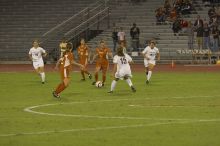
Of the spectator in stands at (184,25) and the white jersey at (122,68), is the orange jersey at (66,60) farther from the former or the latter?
the spectator in stands at (184,25)

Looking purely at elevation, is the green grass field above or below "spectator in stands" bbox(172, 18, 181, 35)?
below

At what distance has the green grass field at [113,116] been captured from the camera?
14266 millimetres

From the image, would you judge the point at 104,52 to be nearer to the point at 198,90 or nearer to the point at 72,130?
the point at 198,90

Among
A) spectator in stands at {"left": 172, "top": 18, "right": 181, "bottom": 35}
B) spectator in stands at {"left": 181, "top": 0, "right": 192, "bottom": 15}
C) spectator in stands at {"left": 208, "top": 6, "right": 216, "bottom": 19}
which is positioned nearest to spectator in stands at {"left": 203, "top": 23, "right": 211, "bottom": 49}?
spectator in stands at {"left": 208, "top": 6, "right": 216, "bottom": 19}

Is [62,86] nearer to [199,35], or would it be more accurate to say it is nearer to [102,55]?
[102,55]

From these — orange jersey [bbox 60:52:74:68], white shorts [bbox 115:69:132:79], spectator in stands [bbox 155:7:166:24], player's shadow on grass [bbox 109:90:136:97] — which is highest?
spectator in stands [bbox 155:7:166:24]

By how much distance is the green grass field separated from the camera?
46.8ft

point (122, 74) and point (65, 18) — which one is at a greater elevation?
point (65, 18)

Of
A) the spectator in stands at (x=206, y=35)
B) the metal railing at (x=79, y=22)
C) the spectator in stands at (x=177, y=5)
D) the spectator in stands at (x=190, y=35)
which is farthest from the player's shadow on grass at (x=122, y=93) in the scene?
the metal railing at (x=79, y=22)

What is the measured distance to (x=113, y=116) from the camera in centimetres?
1839

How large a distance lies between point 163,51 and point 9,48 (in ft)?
48.7

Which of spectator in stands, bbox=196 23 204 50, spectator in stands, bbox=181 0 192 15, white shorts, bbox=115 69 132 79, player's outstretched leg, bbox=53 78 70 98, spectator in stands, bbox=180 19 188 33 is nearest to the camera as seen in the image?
player's outstretched leg, bbox=53 78 70 98

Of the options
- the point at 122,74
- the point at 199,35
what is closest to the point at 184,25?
the point at 199,35

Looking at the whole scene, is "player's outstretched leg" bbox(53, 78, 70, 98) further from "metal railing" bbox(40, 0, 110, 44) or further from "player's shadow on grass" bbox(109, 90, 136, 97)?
"metal railing" bbox(40, 0, 110, 44)
